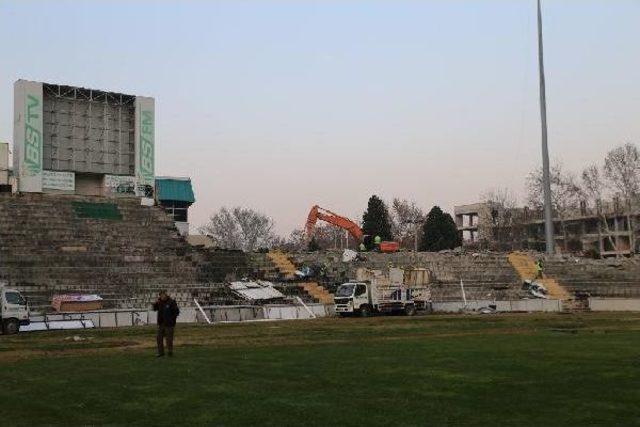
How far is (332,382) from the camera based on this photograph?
15961 mm

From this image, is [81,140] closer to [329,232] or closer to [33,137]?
[33,137]

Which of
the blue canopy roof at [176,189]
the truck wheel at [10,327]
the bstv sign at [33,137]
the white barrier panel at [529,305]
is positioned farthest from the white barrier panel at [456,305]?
the blue canopy roof at [176,189]

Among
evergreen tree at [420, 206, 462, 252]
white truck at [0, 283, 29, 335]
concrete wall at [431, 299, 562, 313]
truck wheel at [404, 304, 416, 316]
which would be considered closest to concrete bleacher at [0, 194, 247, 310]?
white truck at [0, 283, 29, 335]

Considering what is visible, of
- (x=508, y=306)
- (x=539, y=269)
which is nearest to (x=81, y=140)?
(x=508, y=306)

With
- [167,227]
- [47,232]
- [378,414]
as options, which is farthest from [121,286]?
[378,414]

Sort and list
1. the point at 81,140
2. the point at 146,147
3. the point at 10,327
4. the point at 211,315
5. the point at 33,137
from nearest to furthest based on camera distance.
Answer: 1. the point at 10,327
2. the point at 211,315
3. the point at 33,137
4. the point at 81,140
5. the point at 146,147

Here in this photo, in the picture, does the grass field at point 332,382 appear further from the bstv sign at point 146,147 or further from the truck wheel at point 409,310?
the bstv sign at point 146,147

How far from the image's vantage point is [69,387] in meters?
15.9

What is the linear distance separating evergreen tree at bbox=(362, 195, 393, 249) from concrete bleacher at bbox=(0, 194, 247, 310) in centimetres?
4977

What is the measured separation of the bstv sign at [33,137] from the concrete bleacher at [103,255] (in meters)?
2.78

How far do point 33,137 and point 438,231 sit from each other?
68135 mm

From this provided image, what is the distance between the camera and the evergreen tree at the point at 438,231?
4628 inches

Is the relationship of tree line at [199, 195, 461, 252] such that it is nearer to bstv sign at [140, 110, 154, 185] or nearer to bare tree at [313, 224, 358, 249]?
bare tree at [313, 224, 358, 249]

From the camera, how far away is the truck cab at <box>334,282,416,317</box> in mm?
51375
